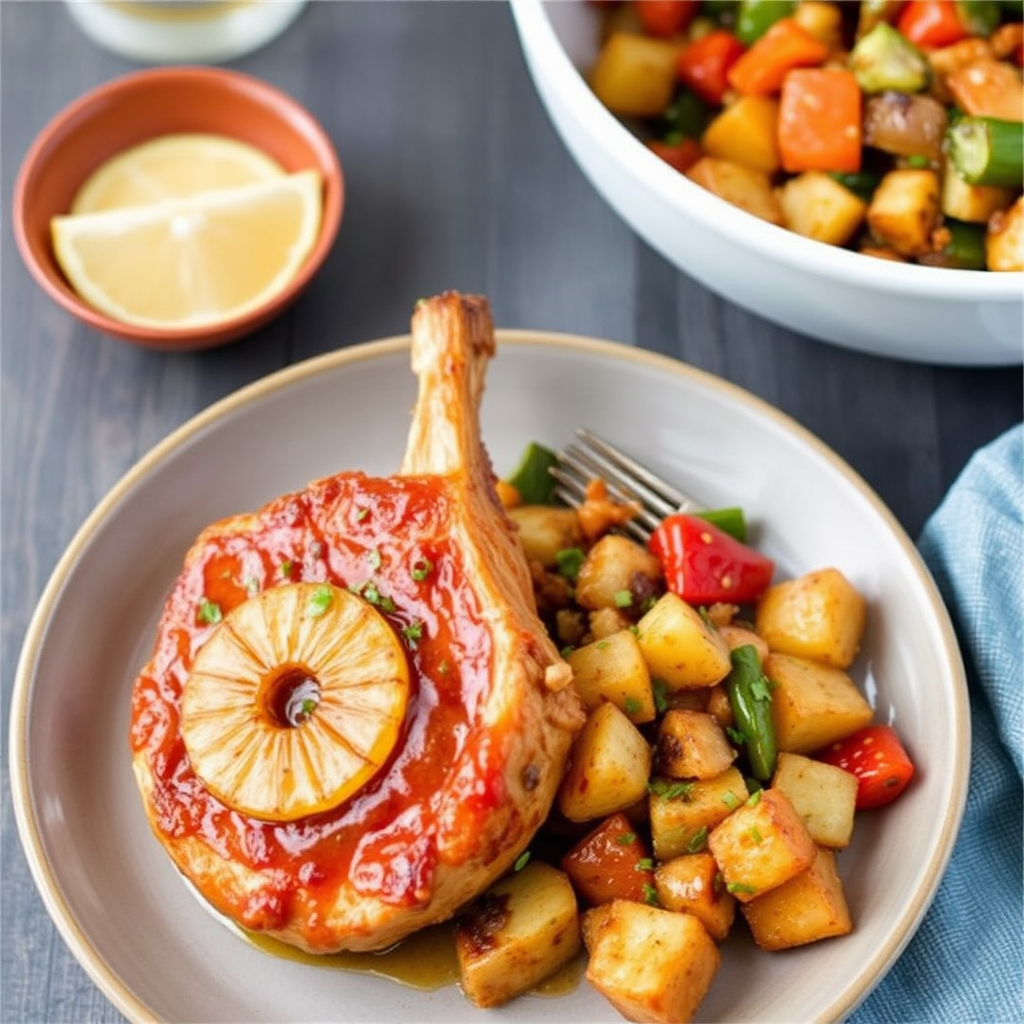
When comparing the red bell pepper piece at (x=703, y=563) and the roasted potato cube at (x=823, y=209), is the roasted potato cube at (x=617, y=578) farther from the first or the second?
the roasted potato cube at (x=823, y=209)

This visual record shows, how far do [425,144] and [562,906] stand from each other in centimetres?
229

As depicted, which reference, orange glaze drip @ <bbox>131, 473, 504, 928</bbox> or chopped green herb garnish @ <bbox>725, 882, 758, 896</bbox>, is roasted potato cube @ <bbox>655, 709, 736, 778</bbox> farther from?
orange glaze drip @ <bbox>131, 473, 504, 928</bbox>

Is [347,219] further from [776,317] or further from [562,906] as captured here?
[562,906]

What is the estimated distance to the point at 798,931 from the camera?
2678mm

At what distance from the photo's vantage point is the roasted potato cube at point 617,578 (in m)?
3.01

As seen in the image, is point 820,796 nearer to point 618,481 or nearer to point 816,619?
point 816,619

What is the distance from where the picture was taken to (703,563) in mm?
3031

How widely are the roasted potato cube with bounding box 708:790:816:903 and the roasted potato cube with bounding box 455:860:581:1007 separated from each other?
0.31 m

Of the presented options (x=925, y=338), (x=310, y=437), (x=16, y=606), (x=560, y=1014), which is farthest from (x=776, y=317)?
(x=16, y=606)

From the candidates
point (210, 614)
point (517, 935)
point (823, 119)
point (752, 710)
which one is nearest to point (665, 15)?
point (823, 119)

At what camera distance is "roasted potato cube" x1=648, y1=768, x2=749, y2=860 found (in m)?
2.70

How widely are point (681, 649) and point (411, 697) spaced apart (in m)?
0.56

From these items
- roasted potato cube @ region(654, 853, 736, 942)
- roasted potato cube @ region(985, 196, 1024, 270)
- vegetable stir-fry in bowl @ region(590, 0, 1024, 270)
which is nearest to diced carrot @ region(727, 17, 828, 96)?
vegetable stir-fry in bowl @ region(590, 0, 1024, 270)

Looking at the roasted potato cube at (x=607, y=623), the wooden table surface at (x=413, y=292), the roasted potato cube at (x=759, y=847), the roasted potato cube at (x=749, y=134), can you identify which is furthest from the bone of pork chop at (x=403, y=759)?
the roasted potato cube at (x=749, y=134)
